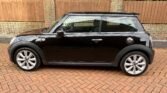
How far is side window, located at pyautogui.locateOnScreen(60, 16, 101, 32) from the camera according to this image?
5.48 meters

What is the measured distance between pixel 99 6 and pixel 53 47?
3.75m

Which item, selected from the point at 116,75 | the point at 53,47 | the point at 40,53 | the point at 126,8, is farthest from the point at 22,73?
the point at 126,8

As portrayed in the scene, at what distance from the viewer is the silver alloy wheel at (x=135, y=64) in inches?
212

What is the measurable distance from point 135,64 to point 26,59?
2725 mm

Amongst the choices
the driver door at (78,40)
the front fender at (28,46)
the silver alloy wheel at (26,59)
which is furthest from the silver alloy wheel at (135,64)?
the silver alloy wheel at (26,59)

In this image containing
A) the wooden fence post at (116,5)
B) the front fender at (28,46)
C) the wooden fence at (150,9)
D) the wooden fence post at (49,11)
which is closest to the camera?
the front fender at (28,46)

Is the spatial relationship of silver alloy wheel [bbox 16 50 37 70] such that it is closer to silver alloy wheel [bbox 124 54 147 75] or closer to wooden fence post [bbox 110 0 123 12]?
silver alloy wheel [bbox 124 54 147 75]

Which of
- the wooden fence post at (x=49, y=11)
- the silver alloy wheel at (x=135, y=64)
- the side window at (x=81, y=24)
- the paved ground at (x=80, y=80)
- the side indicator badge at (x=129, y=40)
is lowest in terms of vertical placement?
the paved ground at (x=80, y=80)

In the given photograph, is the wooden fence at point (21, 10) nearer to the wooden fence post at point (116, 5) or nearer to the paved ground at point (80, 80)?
the wooden fence post at point (116, 5)

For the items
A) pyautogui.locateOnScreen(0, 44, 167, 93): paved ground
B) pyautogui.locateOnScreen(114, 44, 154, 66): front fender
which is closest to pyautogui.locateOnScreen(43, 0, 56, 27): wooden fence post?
pyautogui.locateOnScreen(0, 44, 167, 93): paved ground

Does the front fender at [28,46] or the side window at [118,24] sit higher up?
the side window at [118,24]

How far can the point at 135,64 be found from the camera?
17.8 feet

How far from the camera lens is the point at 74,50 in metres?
5.53

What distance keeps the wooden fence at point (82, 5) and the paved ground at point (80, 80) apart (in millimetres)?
3383
